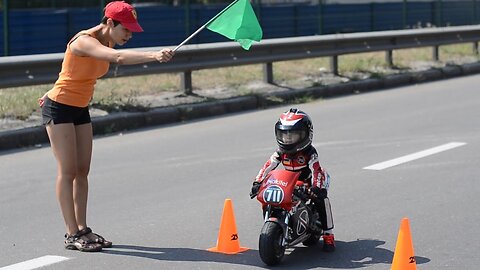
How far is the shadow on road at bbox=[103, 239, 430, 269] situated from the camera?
22.0ft

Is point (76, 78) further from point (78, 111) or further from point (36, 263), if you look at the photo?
point (36, 263)

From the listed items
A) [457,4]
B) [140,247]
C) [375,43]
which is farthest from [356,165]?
[457,4]

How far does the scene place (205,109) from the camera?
47.7 ft

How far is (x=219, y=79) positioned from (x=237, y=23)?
406 inches

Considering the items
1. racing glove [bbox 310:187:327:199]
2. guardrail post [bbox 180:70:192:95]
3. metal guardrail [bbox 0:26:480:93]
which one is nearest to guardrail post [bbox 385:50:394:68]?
metal guardrail [bbox 0:26:480:93]

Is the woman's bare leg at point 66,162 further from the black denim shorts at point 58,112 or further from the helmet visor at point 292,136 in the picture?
the helmet visor at point 292,136

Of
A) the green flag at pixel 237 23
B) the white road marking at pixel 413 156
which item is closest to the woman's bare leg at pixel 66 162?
the green flag at pixel 237 23

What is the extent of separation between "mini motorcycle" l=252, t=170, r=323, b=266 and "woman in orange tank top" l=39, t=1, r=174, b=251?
1293 millimetres

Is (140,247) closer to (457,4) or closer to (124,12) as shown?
(124,12)

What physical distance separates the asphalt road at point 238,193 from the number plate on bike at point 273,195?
47 centimetres

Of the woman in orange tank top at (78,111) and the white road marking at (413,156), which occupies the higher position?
the woman in orange tank top at (78,111)

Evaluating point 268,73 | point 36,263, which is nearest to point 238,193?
point 36,263

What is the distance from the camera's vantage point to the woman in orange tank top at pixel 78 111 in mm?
6801

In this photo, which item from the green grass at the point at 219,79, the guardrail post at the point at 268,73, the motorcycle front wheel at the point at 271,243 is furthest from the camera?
the guardrail post at the point at 268,73
